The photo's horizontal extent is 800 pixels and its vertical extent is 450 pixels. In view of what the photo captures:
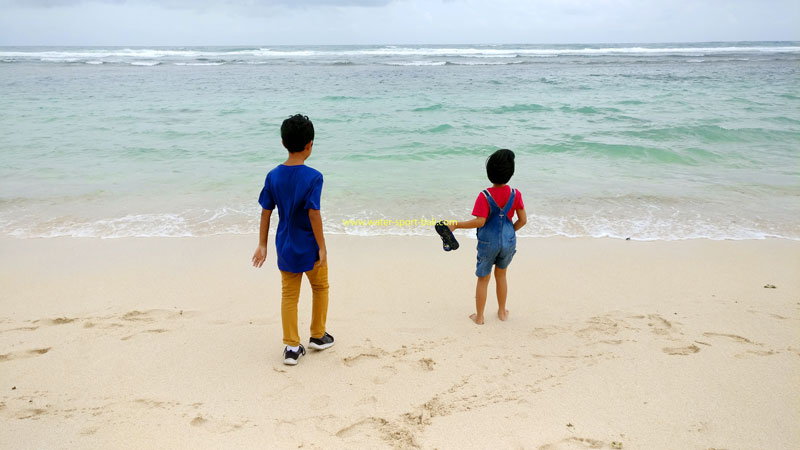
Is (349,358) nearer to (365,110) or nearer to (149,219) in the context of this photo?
(149,219)

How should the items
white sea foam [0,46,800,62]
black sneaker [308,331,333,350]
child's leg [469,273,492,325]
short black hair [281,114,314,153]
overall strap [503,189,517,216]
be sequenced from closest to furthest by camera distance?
short black hair [281,114,314,153], black sneaker [308,331,333,350], overall strap [503,189,517,216], child's leg [469,273,492,325], white sea foam [0,46,800,62]

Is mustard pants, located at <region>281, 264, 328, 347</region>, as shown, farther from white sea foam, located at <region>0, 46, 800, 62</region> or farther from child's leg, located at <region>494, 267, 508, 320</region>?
white sea foam, located at <region>0, 46, 800, 62</region>

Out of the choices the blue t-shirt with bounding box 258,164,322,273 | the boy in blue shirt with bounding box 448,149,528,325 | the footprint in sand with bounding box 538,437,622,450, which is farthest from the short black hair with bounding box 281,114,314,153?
the footprint in sand with bounding box 538,437,622,450

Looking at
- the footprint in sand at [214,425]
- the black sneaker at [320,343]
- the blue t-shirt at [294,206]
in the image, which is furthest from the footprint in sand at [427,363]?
the footprint in sand at [214,425]

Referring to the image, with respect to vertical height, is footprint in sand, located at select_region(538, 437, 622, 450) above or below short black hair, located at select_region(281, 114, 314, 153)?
below

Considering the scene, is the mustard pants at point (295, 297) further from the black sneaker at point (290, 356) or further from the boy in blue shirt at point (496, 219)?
the boy in blue shirt at point (496, 219)

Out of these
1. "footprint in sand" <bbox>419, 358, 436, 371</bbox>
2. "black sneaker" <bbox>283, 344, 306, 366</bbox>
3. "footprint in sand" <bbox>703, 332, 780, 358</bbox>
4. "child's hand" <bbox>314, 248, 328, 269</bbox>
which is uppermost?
"child's hand" <bbox>314, 248, 328, 269</bbox>

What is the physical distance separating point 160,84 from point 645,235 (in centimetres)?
2269

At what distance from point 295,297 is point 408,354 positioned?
0.82 m

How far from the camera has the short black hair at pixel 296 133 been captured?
2764 millimetres

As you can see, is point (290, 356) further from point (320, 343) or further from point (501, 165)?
point (501, 165)

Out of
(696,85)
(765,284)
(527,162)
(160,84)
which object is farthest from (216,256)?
(696,85)

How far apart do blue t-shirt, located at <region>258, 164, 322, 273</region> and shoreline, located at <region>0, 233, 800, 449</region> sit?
714mm

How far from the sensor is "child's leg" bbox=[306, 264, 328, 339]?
10.3 feet
